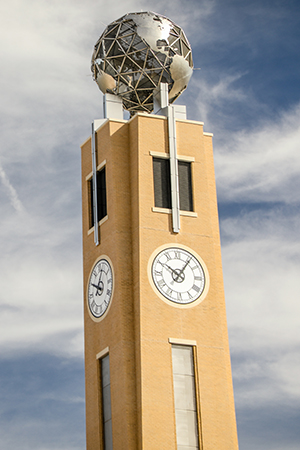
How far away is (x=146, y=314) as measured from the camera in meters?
41.6

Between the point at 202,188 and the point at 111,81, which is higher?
the point at 111,81

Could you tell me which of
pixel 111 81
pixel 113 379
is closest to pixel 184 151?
pixel 111 81

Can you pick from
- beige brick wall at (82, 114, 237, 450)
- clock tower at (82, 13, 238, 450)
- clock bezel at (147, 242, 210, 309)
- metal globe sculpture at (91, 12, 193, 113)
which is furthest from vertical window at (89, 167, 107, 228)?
metal globe sculpture at (91, 12, 193, 113)

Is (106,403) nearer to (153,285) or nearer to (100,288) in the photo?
(100,288)

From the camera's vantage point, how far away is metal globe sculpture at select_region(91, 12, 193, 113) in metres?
47.5

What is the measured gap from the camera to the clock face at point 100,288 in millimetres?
43744

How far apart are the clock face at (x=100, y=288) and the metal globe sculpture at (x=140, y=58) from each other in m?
9.67

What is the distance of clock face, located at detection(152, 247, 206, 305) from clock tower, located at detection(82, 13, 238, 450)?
1.9 inches

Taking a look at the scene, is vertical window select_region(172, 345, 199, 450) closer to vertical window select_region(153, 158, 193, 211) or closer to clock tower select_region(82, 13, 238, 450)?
clock tower select_region(82, 13, 238, 450)

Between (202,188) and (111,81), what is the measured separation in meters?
7.78

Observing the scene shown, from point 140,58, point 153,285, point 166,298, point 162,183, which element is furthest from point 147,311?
point 140,58

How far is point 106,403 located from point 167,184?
437 inches

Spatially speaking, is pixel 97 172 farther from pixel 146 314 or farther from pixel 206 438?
pixel 206 438

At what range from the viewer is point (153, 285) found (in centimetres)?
4241
